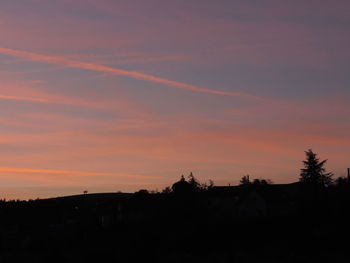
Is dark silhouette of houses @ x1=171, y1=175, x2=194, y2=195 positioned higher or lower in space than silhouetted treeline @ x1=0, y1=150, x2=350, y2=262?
higher

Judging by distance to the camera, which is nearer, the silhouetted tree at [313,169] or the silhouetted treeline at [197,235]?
the silhouetted treeline at [197,235]

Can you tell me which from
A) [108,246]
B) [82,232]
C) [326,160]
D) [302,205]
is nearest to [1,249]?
[82,232]

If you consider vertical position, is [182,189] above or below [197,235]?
above

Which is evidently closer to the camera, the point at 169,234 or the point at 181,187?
the point at 169,234

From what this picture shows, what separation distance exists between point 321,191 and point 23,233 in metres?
36.5

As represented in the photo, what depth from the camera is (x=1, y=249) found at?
59.5 m

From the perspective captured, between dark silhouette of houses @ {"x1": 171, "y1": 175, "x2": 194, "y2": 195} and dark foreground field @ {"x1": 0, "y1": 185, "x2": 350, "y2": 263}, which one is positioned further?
dark silhouette of houses @ {"x1": 171, "y1": 175, "x2": 194, "y2": 195}

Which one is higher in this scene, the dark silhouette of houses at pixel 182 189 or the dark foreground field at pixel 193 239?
the dark silhouette of houses at pixel 182 189

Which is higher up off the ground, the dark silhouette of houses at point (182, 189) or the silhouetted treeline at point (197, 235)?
the dark silhouette of houses at point (182, 189)

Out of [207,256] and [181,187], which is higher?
[181,187]

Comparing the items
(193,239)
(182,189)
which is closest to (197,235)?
(193,239)

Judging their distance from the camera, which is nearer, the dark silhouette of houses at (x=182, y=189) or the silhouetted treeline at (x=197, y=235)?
the silhouetted treeline at (x=197, y=235)

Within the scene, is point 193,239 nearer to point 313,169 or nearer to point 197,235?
point 197,235

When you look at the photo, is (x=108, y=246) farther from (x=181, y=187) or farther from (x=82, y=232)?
(x=181, y=187)
